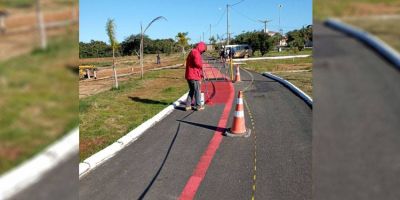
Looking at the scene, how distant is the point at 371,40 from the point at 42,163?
938 millimetres

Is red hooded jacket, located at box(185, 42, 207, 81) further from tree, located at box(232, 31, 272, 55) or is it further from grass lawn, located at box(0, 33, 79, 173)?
grass lawn, located at box(0, 33, 79, 173)

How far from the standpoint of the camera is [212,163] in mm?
4441

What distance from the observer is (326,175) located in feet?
3.67

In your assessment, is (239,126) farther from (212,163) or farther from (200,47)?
(200,47)

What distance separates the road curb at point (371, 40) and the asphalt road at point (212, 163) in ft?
8.34

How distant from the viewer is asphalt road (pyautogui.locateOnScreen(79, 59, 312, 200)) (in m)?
3.61

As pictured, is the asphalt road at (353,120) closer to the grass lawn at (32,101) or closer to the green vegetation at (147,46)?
the grass lawn at (32,101)

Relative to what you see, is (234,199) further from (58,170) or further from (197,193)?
(58,170)

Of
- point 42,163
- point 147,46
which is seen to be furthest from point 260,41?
point 147,46

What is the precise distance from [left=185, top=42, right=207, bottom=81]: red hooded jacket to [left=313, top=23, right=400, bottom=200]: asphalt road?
667 centimetres

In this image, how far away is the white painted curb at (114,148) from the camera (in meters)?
4.43

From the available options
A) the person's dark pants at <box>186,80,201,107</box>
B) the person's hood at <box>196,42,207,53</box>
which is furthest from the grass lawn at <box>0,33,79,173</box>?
the person's dark pants at <box>186,80,201,107</box>

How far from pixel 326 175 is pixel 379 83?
0.31 m

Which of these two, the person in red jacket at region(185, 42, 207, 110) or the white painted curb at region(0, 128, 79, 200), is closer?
the white painted curb at region(0, 128, 79, 200)
